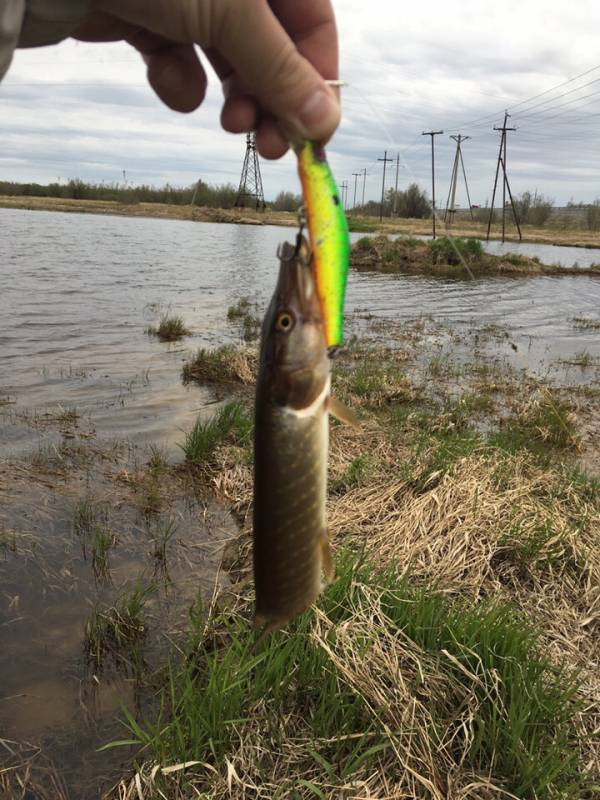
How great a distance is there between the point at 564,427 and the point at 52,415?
6921 mm

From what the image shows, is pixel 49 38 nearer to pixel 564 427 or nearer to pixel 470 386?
pixel 564 427

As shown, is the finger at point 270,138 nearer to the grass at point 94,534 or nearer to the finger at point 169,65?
the finger at point 169,65

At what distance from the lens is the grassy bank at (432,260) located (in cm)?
3284

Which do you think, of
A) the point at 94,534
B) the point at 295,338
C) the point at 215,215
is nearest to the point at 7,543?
the point at 94,534

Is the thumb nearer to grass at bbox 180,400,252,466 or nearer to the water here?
grass at bbox 180,400,252,466

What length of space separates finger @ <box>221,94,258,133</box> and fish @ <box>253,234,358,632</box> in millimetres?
852

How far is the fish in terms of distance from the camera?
1.56 meters

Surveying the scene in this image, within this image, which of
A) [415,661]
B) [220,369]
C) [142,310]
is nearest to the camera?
[415,661]

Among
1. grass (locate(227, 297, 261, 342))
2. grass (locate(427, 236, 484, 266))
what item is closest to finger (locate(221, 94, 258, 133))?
grass (locate(227, 297, 261, 342))

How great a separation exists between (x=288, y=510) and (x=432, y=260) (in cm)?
3402

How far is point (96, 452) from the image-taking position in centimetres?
697

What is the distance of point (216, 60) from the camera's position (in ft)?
7.44

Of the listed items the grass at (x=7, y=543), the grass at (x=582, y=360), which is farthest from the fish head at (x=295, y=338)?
the grass at (x=582, y=360)

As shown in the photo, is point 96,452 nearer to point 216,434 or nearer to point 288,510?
point 216,434
